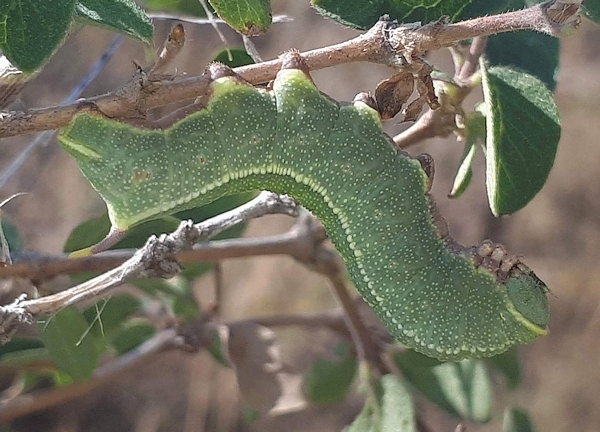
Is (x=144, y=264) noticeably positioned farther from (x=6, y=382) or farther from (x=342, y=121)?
(x=6, y=382)

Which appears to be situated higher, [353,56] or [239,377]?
[353,56]

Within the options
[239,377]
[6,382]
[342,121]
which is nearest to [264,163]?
[342,121]

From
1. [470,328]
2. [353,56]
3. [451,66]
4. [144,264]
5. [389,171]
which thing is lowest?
[451,66]

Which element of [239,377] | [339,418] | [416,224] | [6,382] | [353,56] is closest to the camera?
[353,56]

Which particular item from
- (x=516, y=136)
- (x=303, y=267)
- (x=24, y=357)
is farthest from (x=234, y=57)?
(x=303, y=267)

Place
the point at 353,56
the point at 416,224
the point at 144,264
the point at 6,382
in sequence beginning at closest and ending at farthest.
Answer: the point at 353,56
the point at 144,264
the point at 416,224
the point at 6,382

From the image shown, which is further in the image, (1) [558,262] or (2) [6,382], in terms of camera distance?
(1) [558,262]

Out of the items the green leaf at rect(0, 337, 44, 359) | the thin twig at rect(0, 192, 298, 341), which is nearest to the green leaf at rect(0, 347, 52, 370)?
the green leaf at rect(0, 337, 44, 359)
